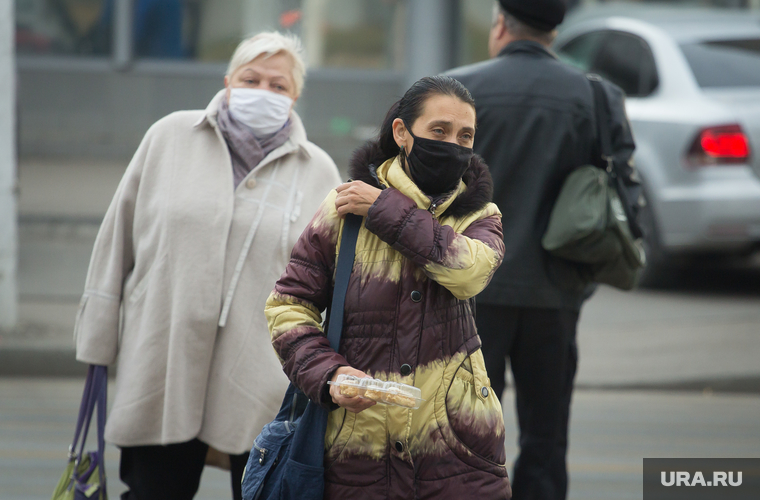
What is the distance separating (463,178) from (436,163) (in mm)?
165

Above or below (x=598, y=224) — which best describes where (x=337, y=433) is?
below

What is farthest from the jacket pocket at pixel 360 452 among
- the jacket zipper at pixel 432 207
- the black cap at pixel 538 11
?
the black cap at pixel 538 11

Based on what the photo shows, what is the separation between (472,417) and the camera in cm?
240

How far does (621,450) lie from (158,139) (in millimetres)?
3248

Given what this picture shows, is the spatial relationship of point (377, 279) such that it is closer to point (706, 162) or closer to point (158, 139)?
point (158, 139)

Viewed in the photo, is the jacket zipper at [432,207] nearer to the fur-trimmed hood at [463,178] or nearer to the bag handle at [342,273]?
the fur-trimmed hood at [463,178]

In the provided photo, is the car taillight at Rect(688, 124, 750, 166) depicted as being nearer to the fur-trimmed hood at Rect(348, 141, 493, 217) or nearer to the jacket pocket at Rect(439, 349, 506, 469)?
the fur-trimmed hood at Rect(348, 141, 493, 217)

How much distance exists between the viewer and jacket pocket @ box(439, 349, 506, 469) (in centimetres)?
239

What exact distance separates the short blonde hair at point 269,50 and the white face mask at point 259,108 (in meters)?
0.10

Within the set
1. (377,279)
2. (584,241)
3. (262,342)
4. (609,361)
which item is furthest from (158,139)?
(609,361)

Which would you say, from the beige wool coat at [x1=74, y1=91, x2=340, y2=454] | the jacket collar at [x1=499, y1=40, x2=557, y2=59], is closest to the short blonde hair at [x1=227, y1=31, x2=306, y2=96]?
the beige wool coat at [x1=74, y1=91, x2=340, y2=454]

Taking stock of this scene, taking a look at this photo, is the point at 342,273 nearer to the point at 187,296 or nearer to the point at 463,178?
the point at 463,178

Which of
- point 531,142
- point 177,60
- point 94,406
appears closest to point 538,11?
point 531,142

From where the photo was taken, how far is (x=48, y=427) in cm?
563
